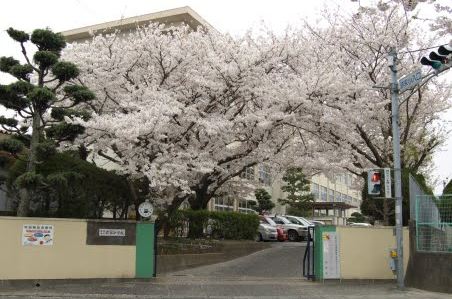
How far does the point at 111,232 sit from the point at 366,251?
24.2 feet

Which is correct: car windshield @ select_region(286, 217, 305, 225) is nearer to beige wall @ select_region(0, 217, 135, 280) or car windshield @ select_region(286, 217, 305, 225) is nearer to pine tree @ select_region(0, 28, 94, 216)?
beige wall @ select_region(0, 217, 135, 280)

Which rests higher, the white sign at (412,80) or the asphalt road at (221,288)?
the white sign at (412,80)

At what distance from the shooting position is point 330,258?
1515 centimetres

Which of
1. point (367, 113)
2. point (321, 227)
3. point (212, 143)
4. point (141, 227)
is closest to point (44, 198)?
point (141, 227)

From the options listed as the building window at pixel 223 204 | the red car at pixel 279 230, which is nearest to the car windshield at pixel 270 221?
the red car at pixel 279 230

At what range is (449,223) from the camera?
13.9 meters

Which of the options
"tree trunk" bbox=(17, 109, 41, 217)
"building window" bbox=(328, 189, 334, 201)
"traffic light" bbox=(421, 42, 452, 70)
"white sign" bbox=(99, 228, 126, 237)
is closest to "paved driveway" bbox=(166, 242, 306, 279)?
"white sign" bbox=(99, 228, 126, 237)

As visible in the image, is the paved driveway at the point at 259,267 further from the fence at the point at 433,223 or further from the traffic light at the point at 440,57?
the traffic light at the point at 440,57

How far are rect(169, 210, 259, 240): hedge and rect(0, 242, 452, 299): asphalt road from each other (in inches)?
201

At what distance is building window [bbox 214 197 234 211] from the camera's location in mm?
40275

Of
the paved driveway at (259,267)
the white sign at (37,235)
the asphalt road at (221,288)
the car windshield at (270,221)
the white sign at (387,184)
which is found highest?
the white sign at (387,184)

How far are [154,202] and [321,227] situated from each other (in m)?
6.62

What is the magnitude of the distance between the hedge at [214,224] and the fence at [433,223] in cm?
1032

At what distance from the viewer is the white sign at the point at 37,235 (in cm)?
1355
